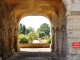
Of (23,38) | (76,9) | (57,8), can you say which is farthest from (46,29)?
(76,9)

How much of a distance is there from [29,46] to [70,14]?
1823 cm

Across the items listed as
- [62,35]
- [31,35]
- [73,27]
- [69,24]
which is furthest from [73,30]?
[31,35]

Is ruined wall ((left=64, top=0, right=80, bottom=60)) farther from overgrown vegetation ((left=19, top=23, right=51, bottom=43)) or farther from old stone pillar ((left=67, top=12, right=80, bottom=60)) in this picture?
overgrown vegetation ((left=19, top=23, right=51, bottom=43))

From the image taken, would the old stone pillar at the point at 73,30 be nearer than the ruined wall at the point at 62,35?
Yes

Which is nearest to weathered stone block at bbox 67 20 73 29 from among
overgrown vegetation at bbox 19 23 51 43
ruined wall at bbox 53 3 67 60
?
ruined wall at bbox 53 3 67 60

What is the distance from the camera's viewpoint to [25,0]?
50.0 ft

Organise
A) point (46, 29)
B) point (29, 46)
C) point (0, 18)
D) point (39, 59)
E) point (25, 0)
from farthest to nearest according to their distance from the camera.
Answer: point (46, 29), point (29, 46), point (25, 0), point (39, 59), point (0, 18)

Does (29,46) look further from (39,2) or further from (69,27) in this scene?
(69,27)

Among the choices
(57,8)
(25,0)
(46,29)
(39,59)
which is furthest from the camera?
(46,29)

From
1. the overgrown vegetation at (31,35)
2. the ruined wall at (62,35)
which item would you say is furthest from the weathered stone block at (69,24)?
the overgrown vegetation at (31,35)

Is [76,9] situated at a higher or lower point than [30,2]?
lower

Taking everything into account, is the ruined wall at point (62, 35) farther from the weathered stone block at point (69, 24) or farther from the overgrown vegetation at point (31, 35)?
the overgrown vegetation at point (31, 35)

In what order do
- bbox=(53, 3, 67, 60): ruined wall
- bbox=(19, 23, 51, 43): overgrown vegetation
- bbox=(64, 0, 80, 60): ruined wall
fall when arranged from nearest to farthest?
1. bbox=(64, 0, 80, 60): ruined wall
2. bbox=(53, 3, 67, 60): ruined wall
3. bbox=(19, 23, 51, 43): overgrown vegetation

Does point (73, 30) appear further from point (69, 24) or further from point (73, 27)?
point (69, 24)
